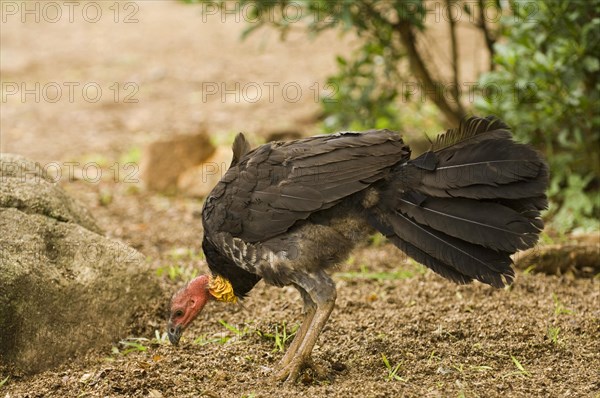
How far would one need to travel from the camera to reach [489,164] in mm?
3898

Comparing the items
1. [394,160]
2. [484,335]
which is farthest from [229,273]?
[484,335]

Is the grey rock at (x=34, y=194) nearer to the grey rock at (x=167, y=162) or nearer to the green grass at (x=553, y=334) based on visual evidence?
the grey rock at (x=167, y=162)

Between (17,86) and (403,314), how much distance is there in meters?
8.90

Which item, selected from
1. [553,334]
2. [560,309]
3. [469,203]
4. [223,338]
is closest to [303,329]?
[223,338]

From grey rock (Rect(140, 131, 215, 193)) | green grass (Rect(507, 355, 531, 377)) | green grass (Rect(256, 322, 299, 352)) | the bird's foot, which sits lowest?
green grass (Rect(256, 322, 299, 352))

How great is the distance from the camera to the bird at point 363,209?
3867mm

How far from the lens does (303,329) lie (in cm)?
428

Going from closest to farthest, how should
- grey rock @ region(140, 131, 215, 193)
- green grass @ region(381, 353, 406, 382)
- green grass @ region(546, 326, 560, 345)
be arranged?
1. green grass @ region(381, 353, 406, 382)
2. green grass @ region(546, 326, 560, 345)
3. grey rock @ region(140, 131, 215, 193)

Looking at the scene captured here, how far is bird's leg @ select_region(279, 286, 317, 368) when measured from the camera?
13.7 ft

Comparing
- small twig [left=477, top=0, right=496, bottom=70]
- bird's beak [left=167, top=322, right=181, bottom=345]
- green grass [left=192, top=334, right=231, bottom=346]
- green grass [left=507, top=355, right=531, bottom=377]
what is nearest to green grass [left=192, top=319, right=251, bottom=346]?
green grass [left=192, top=334, right=231, bottom=346]

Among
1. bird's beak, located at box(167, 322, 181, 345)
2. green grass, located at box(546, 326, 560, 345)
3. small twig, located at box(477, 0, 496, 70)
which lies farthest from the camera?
small twig, located at box(477, 0, 496, 70)

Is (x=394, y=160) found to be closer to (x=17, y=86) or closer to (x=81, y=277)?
(x=81, y=277)

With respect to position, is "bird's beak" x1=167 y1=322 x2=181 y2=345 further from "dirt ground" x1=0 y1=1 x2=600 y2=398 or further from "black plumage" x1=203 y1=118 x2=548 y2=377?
"black plumage" x1=203 y1=118 x2=548 y2=377

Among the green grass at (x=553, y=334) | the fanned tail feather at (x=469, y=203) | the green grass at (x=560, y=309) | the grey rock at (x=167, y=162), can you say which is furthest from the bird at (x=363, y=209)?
the grey rock at (x=167, y=162)
